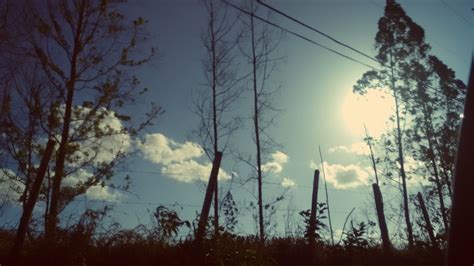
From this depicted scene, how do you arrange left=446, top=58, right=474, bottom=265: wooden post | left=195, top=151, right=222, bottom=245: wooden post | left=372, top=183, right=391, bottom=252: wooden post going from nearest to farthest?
left=446, top=58, right=474, bottom=265: wooden post < left=195, top=151, right=222, bottom=245: wooden post < left=372, top=183, right=391, bottom=252: wooden post

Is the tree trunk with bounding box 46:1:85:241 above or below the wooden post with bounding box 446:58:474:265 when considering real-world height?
above

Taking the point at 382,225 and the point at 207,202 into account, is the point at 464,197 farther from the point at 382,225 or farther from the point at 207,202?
the point at 382,225

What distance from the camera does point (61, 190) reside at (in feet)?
40.1

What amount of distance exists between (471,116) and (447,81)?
26066mm

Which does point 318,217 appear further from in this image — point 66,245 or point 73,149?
point 73,149

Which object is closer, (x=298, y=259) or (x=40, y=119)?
(x=298, y=259)

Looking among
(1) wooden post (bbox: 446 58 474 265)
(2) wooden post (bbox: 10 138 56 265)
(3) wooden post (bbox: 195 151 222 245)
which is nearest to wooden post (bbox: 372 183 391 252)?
(3) wooden post (bbox: 195 151 222 245)

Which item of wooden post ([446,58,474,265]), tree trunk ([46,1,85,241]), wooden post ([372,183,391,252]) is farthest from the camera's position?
tree trunk ([46,1,85,241])

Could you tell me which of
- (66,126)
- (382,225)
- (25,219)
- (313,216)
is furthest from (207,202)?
(66,126)

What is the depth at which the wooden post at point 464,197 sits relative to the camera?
2.98 ft

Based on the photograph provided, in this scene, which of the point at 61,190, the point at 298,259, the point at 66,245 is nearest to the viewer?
the point at 66,245

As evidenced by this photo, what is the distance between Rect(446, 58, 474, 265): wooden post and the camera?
0.91 meters

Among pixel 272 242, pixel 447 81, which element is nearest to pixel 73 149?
pixel 272 242

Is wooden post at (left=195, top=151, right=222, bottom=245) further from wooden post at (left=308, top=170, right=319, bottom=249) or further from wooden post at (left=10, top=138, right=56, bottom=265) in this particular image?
wooden post at (left=10, top=138, right=56, bottom=265)
